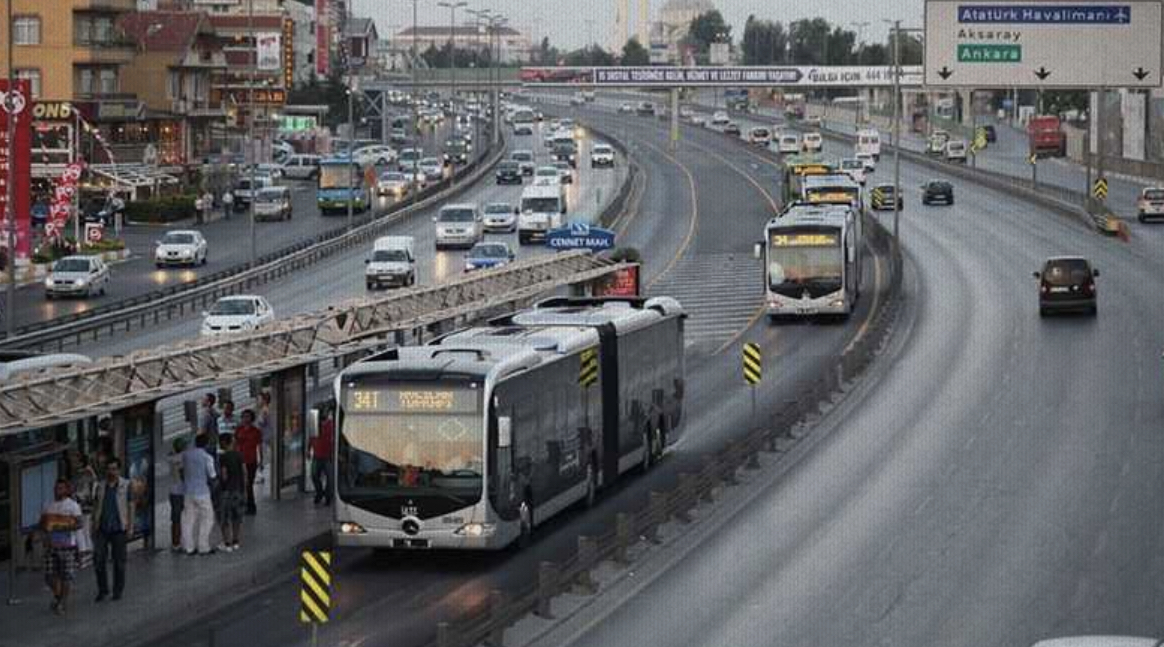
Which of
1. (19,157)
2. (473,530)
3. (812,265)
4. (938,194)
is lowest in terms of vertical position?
(473,530)

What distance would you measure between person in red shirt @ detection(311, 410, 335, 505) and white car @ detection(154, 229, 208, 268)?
176ft

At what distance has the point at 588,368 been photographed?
34.5 meters

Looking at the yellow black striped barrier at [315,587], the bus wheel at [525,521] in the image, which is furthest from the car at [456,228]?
the yellow black striped barrier at [315,587]

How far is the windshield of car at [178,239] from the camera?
285 ft

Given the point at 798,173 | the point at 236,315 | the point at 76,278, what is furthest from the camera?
the point at 798,173

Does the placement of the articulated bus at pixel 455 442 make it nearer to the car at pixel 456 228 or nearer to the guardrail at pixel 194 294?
the guardrail at pixel 194 294

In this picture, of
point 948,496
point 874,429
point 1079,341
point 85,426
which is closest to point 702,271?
point 1079,341

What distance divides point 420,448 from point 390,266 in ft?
157

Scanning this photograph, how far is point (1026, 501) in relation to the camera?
35.2m

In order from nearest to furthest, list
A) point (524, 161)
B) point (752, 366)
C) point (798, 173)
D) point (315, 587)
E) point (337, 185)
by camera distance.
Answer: point (315, 587) < point (752, 366) < point (798, 173) < point (337, 185) < point (524, 161)

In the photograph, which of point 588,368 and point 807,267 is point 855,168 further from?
point 588,368

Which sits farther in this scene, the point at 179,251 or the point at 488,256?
the point at 179,251

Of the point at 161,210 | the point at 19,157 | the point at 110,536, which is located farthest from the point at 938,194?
the point at 110,536

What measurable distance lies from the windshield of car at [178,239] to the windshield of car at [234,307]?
26773 millimetres
